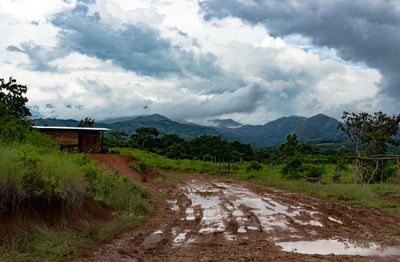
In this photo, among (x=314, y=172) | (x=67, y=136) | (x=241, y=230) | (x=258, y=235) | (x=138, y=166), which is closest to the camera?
(x=258, y=235)

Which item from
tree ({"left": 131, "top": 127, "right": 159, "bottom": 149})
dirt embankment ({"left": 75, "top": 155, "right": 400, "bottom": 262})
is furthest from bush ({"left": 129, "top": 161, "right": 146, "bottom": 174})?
tree ({"left": 131, "top": 127, "right": 159, "bottom": 149})

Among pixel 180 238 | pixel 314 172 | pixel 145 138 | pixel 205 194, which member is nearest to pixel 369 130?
pixel 314 172

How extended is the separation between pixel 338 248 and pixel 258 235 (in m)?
1.82

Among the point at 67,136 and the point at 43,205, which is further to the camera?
the point at 67,136

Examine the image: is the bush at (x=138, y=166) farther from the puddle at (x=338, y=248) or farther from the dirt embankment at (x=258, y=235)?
the puddle at (x=338, y=248)

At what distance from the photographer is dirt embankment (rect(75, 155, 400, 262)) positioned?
583cm

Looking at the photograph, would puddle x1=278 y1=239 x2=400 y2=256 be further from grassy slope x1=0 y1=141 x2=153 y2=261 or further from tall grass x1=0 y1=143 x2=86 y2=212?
tall grass x1=0 y1=143 x2=86 y2=212

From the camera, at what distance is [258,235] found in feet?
24.5

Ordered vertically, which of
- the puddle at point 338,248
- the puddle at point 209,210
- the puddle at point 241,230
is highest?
the puddle at point 338,248

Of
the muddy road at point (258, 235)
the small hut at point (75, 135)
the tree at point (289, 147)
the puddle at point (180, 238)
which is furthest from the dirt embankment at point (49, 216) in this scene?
the tree at point (289, 147)

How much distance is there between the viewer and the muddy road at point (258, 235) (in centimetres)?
583

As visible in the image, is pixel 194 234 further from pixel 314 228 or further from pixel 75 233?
pixel 314 228

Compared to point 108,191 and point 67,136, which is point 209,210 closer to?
point 108,191

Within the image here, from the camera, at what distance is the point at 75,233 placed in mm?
6484
